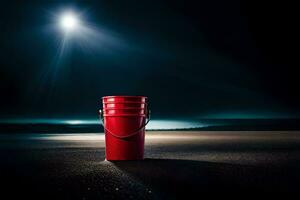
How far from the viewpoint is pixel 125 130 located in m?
9.11

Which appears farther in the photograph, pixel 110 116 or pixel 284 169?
pixel 110 116

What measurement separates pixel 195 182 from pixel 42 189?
6.27ft

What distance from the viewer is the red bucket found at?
911 centimetres

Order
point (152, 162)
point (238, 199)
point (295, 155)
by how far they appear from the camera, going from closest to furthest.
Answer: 1. point (238, 199)
2. point (152, 162)
3. point (295, 155)

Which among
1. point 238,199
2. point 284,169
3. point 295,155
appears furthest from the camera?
point 295,155

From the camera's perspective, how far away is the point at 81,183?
6.24m

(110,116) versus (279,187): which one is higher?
(110,116)

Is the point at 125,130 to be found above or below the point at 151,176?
above

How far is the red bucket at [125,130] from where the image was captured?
9109mm

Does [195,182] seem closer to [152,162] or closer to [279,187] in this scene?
[279,187]

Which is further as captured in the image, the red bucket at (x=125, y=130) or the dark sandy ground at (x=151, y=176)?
the red bucket at (x=125, y=130)

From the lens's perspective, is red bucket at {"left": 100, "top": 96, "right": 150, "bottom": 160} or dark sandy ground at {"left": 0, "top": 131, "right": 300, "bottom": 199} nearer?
dark sandy ground at {"left": 0, "top": 131, "right": 300, "bottom": 199}

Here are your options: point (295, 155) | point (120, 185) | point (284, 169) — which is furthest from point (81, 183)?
point (295, 155)

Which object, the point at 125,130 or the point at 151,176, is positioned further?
the point at 125,130
